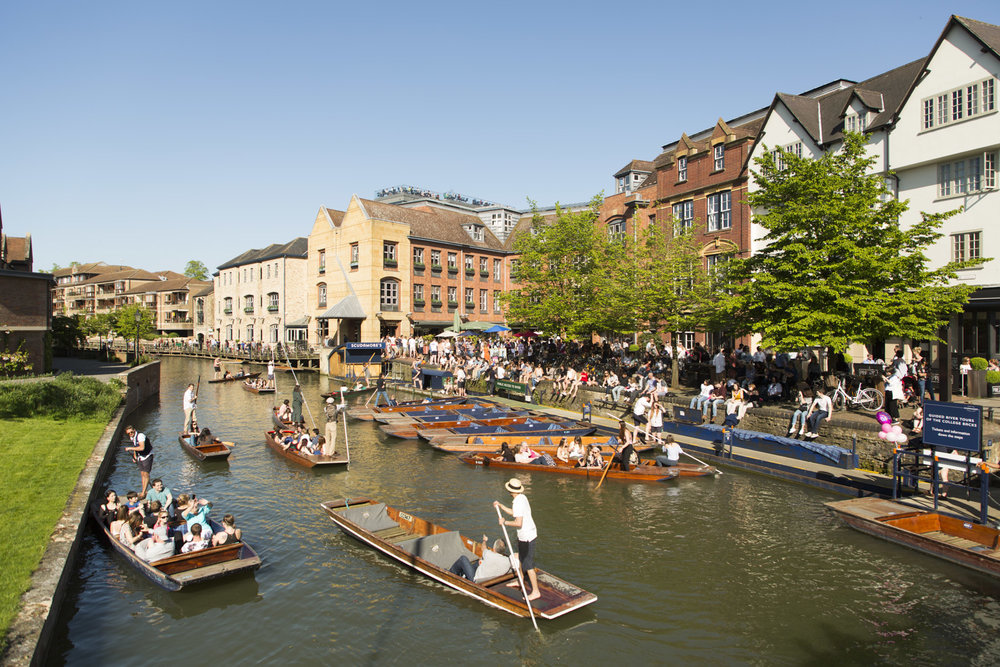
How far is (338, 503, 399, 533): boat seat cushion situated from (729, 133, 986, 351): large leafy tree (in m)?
14.6

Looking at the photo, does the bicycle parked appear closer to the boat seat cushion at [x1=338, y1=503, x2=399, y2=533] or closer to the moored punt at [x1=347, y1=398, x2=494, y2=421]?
the moored punt at [x1=347, y1=398, x2=494, y2=421]

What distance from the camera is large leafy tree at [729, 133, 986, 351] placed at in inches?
781

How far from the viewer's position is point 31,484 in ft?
47.6

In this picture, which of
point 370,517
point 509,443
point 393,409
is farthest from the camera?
point 393,409

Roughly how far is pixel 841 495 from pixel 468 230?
4891cm

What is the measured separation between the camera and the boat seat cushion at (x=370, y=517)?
14.3 meters

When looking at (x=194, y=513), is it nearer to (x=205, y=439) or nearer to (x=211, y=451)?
(x=211, y=451)

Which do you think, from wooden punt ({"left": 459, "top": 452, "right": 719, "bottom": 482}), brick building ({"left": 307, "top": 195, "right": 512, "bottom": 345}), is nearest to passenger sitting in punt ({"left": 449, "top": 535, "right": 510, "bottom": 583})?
wooden punt ({"left": 459, "top": 452, "right": 719, "bottom": 482})

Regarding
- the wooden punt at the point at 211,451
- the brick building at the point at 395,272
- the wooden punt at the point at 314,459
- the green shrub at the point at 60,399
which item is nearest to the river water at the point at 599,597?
the wooden punt at the point at 314,459

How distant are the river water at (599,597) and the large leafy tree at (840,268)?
6.31m

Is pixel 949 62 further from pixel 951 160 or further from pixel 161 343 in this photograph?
pixel 161 343

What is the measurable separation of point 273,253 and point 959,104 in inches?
2489

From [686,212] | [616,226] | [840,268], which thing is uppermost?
[616,226]

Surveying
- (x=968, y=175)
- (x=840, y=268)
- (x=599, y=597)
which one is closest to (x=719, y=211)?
(x=968, y=175)
